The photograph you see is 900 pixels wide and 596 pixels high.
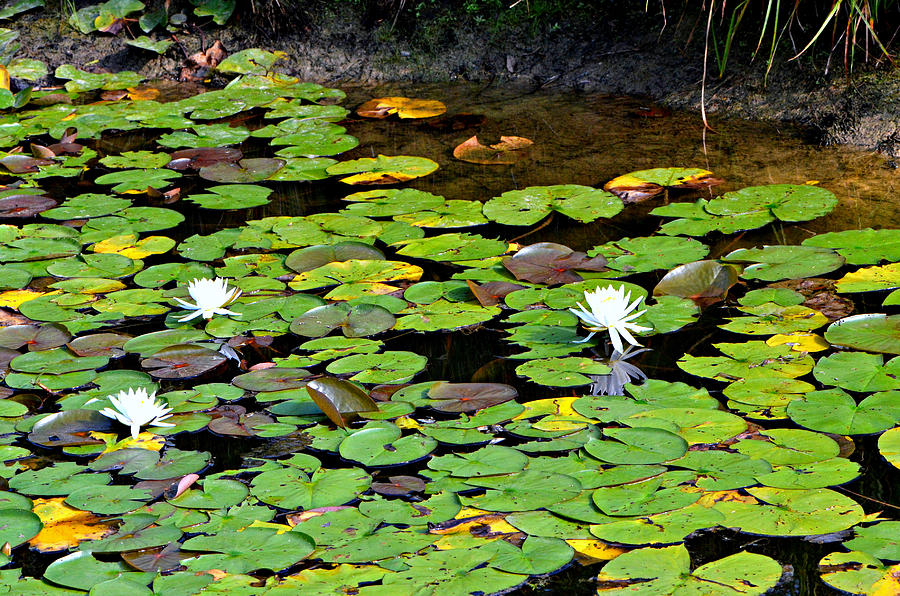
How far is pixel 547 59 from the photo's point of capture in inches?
210

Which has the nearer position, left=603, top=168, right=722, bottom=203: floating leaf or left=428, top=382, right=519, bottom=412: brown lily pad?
left=428, top=382, right=519, bottom=412: brown lily pad

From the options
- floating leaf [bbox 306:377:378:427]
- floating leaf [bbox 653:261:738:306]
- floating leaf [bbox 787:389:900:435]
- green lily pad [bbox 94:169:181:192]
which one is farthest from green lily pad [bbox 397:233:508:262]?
green lily pad [bbox 94:169:181:192]

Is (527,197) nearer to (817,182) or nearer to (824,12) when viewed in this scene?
(817,182)

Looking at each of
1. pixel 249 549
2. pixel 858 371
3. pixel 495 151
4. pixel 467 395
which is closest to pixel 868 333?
pixel 858 371

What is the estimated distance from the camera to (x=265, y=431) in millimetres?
2152

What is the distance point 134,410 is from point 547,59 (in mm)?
3857

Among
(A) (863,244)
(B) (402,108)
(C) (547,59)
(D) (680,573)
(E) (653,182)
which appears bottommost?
(D) (680,573)

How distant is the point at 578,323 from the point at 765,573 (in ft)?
3.73

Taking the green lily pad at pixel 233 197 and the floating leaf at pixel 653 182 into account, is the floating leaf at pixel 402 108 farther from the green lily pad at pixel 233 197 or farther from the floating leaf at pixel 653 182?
the floating leaf at pixel 653 182

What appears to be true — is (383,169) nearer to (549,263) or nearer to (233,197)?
(233,197)

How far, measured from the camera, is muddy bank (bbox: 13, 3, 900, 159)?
165 inches

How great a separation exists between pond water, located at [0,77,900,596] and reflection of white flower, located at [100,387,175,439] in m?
0.04

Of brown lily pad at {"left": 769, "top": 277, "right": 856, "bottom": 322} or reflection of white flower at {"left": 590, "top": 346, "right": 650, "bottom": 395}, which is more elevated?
brown lily pad at {"left": 769, "top": 277, "right": 856, "bottom": 322}

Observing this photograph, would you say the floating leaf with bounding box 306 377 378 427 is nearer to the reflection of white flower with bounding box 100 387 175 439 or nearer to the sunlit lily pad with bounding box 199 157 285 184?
the reflection of white flower with bounding box 100 387 175 439
